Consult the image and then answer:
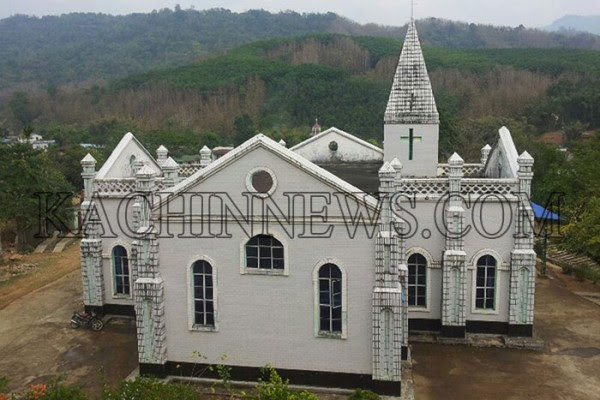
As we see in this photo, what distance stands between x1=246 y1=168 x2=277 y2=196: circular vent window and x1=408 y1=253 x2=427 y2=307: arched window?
5843mm

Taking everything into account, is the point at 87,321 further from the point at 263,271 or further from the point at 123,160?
the point at 263,271

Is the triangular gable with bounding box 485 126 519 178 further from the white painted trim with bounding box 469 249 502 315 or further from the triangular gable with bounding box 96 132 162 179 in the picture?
the triangular gable with bounding box 96 132 162 179

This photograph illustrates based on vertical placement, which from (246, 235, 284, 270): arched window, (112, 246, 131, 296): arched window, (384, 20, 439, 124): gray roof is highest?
(384, 20, 439, 124): gray roof

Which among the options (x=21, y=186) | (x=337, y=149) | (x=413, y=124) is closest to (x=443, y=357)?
(x=413, y=124)

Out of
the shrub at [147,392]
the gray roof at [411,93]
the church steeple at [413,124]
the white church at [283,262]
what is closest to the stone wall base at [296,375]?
the white church at [283,262]

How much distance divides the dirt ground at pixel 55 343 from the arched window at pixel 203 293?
2.62m

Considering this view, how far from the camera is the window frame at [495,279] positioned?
16.7 metres

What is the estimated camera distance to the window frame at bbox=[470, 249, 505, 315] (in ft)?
54.9

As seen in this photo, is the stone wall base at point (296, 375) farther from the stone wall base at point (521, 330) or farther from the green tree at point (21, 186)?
the green tree at point (21, 186)

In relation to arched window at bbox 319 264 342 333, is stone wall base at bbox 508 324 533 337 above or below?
below

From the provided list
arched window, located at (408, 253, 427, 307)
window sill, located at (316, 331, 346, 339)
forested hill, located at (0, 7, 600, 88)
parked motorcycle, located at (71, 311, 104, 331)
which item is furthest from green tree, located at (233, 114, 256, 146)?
forested hill, located at (0, 7, 600, 88)

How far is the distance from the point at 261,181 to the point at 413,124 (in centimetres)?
688

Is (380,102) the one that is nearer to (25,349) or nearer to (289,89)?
(289,89)

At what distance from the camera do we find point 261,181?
44.3 feet
